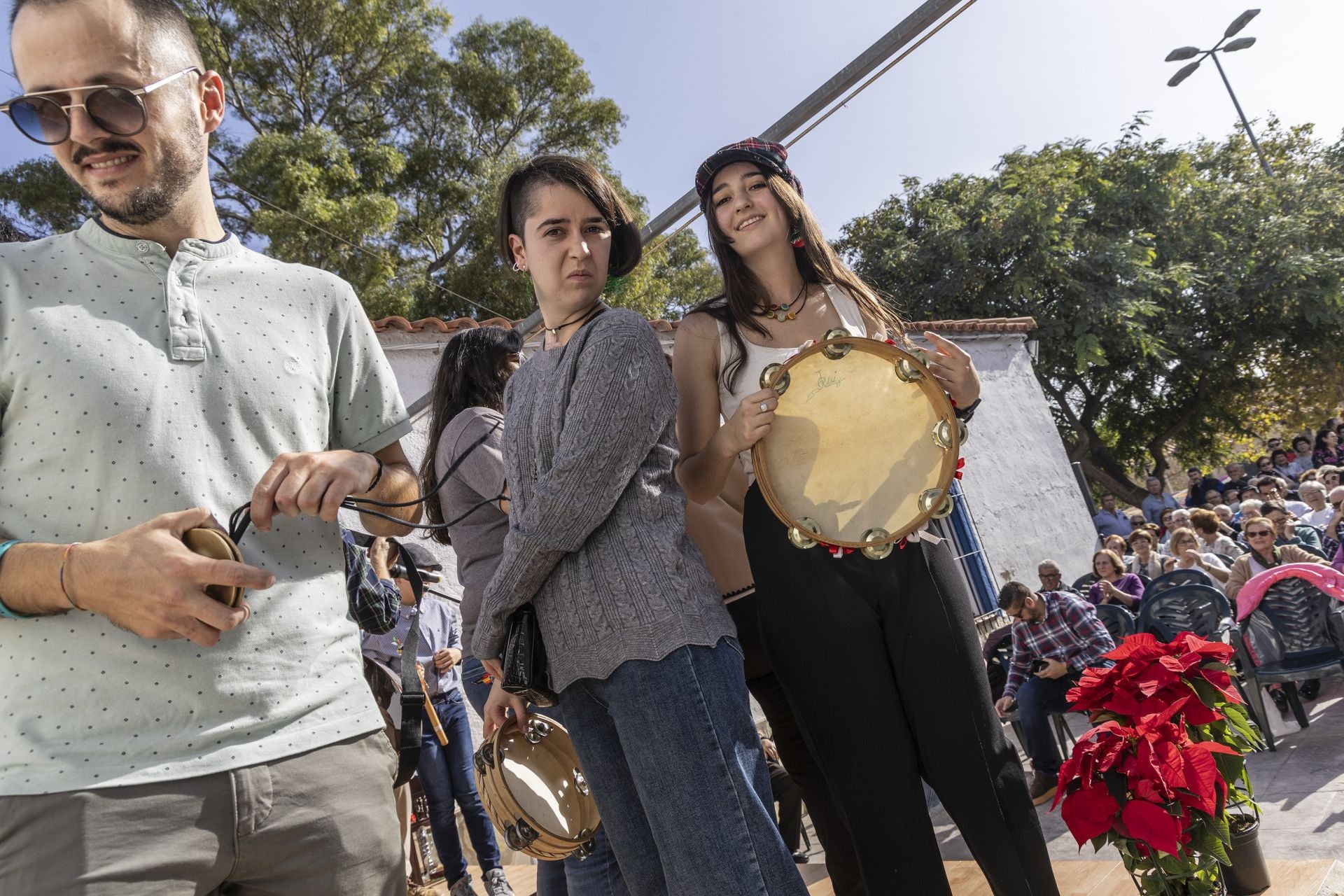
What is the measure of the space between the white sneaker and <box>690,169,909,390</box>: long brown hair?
A: 2.97 meters

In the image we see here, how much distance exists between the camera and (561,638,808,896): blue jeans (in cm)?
168

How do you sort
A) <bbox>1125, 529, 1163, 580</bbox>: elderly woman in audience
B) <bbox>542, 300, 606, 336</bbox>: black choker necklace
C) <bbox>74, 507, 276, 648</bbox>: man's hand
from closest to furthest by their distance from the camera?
<bbox>74, 507, 276, 648</bbox>: man's hand, <bbox>542, 300, 606, 336</bbox>: black choker necklace, <bbox>1125, 529, 1163, 580</bbox>: elderly woman in audience

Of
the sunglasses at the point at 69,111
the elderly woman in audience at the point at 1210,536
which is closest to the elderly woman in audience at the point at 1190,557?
the elderly woman in audience at the point at 1210,536

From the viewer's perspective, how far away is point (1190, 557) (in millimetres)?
8305

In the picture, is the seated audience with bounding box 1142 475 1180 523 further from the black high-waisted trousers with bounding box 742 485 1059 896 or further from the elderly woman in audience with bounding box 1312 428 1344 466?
the black high-waisted trousers with bounding box 742 485 1059 896

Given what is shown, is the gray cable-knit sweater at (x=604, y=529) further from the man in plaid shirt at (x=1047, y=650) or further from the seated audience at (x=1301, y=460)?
the seated audience at (x=1301, y=460)

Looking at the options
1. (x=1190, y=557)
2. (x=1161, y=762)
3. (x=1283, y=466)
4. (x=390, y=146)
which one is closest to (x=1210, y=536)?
(x=1190, y=557)

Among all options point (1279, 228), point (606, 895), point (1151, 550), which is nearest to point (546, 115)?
point (1151, 550)

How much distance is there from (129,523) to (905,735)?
5.13 feet

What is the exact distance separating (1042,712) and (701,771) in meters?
5.31

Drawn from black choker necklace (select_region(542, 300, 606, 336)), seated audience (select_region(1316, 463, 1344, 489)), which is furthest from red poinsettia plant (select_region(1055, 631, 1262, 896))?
seated audience (select_region(1316, 463, 1344, 489))

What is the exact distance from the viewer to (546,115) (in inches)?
711

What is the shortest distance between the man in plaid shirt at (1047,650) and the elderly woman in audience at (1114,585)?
1.85 meters

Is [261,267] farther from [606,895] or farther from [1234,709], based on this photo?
[1234,709]
